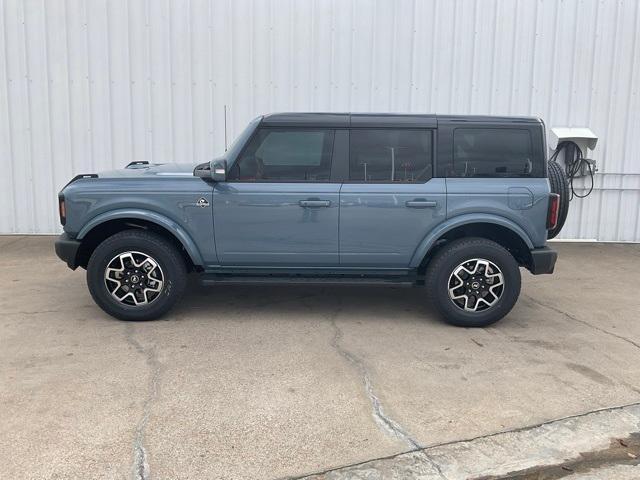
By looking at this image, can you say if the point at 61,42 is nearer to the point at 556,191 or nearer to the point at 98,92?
the point at 98,92

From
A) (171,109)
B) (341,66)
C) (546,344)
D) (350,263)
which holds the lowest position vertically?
(546,344)

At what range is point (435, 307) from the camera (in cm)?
516

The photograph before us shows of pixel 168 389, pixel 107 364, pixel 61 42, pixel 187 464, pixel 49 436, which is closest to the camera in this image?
pixel 187 464

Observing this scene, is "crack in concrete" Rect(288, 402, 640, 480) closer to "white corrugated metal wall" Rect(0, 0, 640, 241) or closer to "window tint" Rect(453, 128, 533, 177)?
"window tint" Rect(453, 128, 533, 177)

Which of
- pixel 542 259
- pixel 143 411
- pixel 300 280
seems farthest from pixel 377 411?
pixel 542 259

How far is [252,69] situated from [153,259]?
4.85m

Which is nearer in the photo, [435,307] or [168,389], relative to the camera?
[168,389]

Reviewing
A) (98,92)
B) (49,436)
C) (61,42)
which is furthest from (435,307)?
(61,42)

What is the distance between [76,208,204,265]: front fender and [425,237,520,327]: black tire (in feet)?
7.16

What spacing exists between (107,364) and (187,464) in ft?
5.15

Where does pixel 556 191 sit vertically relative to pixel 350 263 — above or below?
above

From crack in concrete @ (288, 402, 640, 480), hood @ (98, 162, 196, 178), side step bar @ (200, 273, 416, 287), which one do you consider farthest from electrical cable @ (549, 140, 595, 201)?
hood @ (98, 162, 196, 178)

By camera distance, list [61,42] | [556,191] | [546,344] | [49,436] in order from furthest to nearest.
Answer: [61,42]
[556,191]
[546,344]
[49,436]

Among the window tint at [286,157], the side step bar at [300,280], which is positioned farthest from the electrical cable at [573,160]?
the window tint at [286,157]
